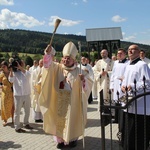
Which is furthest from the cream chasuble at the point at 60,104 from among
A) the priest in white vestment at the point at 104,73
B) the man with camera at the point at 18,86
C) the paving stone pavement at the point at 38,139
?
the priest in white vestment at the point at 104,73

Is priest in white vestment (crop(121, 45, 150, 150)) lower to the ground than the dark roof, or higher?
lower

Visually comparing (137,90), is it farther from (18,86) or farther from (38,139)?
(18,86)

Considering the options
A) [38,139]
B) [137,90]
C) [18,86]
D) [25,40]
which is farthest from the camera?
[25,40]

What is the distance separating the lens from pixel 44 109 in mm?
5578

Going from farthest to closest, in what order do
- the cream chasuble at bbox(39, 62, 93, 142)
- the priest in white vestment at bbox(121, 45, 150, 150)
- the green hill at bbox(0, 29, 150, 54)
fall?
1. the green hill at bbox(0, 29, 150, 54)
2. the cream chasuble at bbox(39, 62, 93, 142)
3. the priest in white vestment at bbox(121, 45, 150, 150)

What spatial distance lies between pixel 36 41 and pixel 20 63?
77005 millimetres

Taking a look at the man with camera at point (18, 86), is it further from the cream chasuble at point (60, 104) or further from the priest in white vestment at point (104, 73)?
the priest in white vestment at point (104, 73)

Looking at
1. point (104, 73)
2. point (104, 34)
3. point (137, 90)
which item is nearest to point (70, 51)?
point (137, 90)

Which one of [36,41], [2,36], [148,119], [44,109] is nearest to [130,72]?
[148,119]

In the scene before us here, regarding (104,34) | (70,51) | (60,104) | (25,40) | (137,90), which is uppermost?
(25,40)

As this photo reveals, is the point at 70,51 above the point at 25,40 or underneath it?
underneath

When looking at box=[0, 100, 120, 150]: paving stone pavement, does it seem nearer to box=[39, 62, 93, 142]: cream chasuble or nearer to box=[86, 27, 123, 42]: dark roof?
box=[39, 62, 93, 142]: cream chasuble

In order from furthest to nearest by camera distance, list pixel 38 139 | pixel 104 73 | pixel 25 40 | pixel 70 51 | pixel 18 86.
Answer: pixel 25 40
pixel 104 73
pixel 18 86
pixel 38 139
pixel 70 51

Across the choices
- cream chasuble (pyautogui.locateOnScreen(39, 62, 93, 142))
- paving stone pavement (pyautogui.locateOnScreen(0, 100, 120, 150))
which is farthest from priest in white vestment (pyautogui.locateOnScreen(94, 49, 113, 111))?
cream chasuble (pyautogui.locateOnScreen(39, 62, 93, 142))
